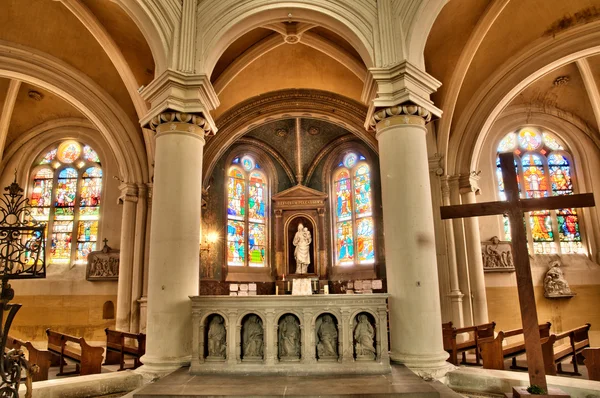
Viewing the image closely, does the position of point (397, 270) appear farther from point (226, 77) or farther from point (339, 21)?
point (226, 77)

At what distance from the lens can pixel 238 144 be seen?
1570 centimetres

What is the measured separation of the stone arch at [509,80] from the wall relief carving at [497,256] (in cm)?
246

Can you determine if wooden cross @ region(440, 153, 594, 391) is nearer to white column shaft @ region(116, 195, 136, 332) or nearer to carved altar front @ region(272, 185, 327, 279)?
white column shaft @ region(116, 195, 136, 332)

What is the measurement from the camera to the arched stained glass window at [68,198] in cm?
1283

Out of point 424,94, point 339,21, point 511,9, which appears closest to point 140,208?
point 339,21

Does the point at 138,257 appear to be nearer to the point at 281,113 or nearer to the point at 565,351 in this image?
the point at 281,113

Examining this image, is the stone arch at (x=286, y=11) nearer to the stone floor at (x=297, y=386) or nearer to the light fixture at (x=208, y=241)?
the stone floor at (x=297, y=386)

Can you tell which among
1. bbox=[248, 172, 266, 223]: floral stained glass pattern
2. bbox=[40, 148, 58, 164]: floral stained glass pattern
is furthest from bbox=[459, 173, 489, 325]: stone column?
bbox=[40, 148, 58, 164]: floral stained glass pattern

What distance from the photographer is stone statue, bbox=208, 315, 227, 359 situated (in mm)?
5887

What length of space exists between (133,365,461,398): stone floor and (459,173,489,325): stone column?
548 centimetres

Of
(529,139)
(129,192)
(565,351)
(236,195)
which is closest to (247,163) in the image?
(236,195)

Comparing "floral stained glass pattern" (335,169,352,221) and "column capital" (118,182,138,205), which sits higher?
"floral stained glass pattern" (335,169,352,221)

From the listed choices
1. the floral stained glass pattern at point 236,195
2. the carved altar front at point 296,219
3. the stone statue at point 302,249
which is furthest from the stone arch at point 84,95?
the stone statue at point 302,249

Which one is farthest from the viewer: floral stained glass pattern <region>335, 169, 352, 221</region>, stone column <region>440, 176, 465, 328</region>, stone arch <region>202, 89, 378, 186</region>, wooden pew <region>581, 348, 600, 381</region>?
floral stained glass pattern <region>335, 169, 352, 221</region>
